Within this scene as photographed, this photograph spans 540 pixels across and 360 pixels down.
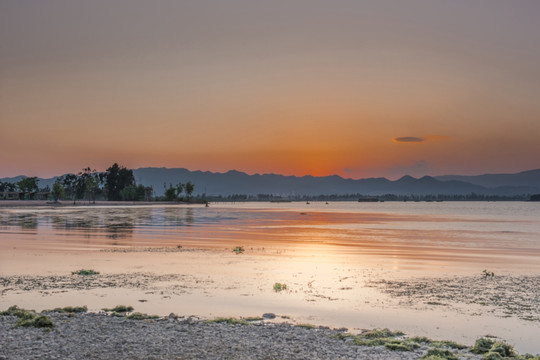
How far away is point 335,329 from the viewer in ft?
41.9

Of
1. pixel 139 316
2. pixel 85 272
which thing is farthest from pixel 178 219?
pixel 139 316

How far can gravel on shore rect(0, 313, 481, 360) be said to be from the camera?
33.9 ft

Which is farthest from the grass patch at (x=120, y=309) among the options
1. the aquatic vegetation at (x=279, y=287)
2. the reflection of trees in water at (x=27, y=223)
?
the reflection of trees in water at (x=27, y=223)

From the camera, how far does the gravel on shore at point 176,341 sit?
10320 millimetres


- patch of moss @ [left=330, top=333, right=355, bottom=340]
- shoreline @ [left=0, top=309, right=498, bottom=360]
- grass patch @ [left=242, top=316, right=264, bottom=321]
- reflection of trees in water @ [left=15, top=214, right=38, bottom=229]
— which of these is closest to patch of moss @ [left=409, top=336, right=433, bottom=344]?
shoreline @ [left=0, top=309, right=498, bottom=360]

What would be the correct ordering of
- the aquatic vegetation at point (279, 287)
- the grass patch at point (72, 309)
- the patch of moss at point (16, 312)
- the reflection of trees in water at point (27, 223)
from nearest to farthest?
the patch of moss at point (16, 312), the grass patch at point (72, 309), the aquatic vegetation at point (279, 287), the reflection of trees in water at point (27, 223)

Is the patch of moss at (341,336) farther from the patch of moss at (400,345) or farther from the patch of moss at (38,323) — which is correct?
the patch of moss at (38,323)

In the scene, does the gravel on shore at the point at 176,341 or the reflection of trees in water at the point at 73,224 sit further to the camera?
the reflection of trees in water at the point at 73,224

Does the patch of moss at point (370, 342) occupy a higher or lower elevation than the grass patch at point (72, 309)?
lower

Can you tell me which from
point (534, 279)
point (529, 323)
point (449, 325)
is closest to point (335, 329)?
point (449, 325)

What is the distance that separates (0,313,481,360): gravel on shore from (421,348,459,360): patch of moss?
18cm

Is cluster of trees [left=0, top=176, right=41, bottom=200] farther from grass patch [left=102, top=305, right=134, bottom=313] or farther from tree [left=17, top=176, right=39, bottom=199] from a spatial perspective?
grass patch [left=102, top=305, right=134, bottom=313]

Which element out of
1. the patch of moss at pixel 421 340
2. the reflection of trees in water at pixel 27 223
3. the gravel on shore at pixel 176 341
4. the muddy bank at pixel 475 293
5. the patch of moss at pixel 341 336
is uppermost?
the reflection of trees in water at pixel 27 223

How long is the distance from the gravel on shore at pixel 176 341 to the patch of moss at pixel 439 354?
18cm
